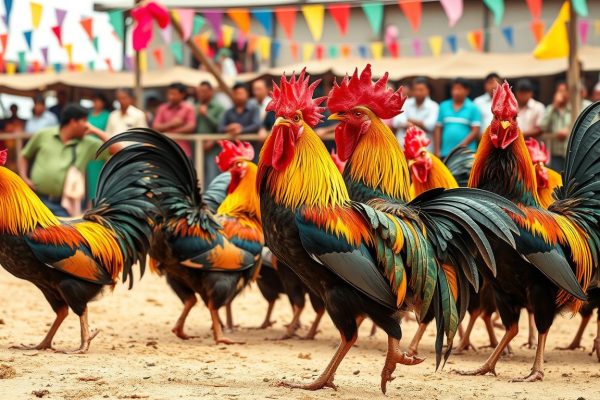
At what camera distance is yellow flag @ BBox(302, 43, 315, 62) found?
861 inches

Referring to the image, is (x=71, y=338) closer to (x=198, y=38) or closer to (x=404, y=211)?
(x=404, y=211)

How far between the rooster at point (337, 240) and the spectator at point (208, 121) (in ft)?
28.5

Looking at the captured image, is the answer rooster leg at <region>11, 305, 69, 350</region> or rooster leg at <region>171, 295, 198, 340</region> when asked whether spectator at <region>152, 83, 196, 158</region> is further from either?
rooster leg at <region>11, 305, 69, 350</region>

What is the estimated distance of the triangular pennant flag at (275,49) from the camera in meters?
22.0

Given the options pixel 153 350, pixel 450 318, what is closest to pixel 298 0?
pixel 153 350

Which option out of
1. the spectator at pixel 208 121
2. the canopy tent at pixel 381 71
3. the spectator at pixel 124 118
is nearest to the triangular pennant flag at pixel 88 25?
the canopy tent at pixel 381 71

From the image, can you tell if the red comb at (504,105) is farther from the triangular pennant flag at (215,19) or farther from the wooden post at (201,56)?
the triangular pennant flag at (215,19)

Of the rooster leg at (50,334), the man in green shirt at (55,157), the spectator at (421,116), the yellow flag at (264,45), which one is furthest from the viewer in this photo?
the yellow flag at (264,45)

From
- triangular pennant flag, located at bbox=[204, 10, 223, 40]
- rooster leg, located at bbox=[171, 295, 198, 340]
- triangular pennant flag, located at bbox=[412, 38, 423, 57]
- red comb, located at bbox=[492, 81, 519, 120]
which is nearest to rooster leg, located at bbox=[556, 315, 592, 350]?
red comb, located at bbox=[492, 81, 519, 120]

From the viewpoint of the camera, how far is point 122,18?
56.5 ft

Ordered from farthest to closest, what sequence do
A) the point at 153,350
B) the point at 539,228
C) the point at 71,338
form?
the point at 71,338 < the point at 153,350 < the point at 539,228

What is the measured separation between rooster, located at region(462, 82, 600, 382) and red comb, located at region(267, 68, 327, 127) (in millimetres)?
1618

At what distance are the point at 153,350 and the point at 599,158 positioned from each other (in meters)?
3.88


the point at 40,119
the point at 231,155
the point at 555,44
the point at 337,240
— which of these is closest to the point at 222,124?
the point at 40,119
